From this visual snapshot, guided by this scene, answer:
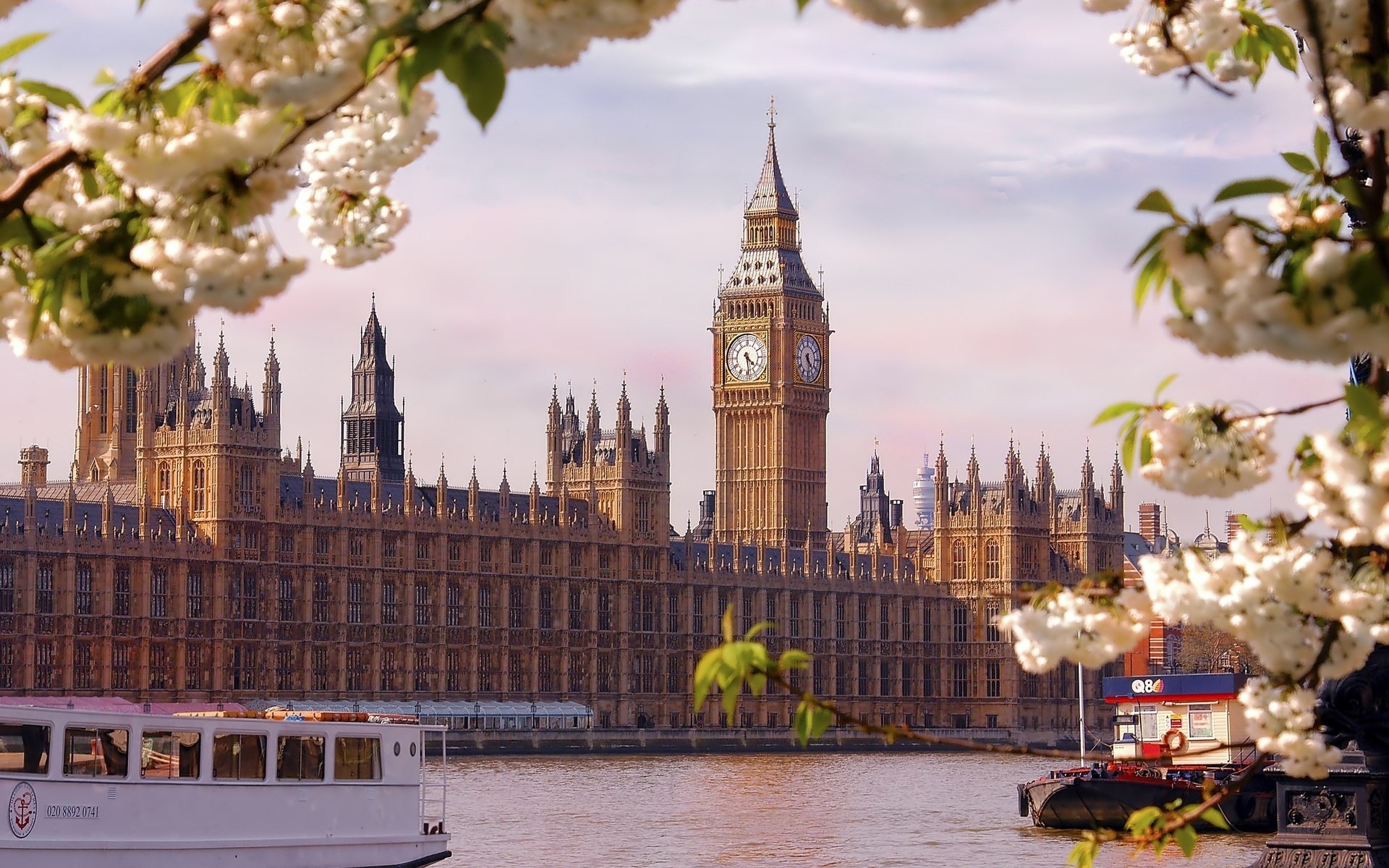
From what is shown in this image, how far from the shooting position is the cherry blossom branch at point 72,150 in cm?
505

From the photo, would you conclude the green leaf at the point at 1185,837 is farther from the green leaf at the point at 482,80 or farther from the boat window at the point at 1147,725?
the boat window at the point at 1147,725

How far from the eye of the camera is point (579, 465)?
100m

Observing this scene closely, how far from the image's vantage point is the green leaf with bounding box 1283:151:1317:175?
5532 mm

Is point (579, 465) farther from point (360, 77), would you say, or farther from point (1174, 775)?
point (360, 77)

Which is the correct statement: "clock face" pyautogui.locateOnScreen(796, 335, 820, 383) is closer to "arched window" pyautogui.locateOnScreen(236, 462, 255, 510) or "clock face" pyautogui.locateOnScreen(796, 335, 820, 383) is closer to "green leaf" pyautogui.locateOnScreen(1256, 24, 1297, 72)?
"arched window" pyautogui.locateOnScreen(236, 462, 255, 510)

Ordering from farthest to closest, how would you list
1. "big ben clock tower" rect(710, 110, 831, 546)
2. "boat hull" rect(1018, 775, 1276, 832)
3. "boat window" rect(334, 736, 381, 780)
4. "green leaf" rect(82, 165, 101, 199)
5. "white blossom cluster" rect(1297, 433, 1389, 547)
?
"big ben clock tower" rect(710, 110, 831, 546) → "boat hull" rect(1018, 775, 1276, 832) → "boat window" rect(334, 736, 381, 780) → "green leaf" rect(82, 165, 101, 199) → "white blossom cluster" rect(1297, 433, 1389, 547)

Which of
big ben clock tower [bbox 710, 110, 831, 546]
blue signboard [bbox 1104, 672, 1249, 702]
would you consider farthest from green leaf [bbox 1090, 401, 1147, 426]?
big ben clock tower [bbox 710, 110, 831, 546]

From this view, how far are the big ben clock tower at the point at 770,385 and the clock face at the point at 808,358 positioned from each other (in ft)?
0.18

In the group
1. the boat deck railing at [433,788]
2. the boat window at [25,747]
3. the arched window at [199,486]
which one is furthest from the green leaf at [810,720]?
the arched window at [199,486]

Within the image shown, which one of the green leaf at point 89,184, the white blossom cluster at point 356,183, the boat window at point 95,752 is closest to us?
the green leaf at point 89,184

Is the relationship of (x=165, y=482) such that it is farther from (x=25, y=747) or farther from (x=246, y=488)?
(x=25, y=747)

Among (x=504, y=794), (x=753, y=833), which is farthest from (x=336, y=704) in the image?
(x=753, y=833)

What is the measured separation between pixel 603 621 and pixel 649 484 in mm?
7012

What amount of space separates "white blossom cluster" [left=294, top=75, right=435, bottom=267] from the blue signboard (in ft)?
128
